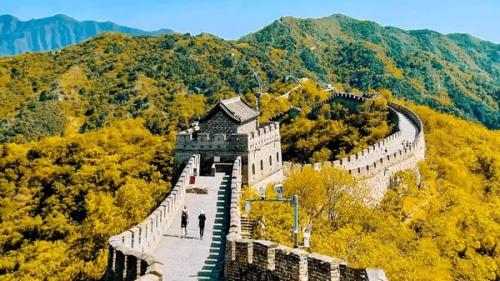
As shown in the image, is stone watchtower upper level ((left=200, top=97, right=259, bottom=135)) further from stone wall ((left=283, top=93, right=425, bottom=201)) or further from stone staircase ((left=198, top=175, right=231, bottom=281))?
stone staircase ((left=198, top=175, right=231, bottom=281))

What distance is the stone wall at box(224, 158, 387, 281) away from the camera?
11.5 meters

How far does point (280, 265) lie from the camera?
12.9 m

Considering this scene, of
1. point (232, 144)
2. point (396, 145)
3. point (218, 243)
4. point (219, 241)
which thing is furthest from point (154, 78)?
point (218, 243)

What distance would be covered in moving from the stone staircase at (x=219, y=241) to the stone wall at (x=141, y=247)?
1.60 meters

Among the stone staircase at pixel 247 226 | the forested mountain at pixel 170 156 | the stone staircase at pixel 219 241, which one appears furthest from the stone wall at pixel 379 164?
the stone staircase at pixel 247 226

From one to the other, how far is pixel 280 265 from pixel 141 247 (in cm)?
583

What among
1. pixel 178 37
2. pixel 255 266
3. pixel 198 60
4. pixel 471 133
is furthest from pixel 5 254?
pixel 178 37

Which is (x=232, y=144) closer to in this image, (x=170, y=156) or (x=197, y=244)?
(x=197, y=244)

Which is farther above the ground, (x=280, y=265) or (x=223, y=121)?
(x=223, y=121)

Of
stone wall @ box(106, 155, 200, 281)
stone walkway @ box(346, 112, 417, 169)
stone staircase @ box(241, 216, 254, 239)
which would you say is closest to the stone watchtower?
stone staircase @ box(241, 216, 254, 239)

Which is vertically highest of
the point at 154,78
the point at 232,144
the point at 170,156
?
the point at 154,78

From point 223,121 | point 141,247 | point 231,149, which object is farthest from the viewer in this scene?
point 223,121

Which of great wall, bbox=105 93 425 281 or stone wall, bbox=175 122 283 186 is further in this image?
stone wall, bbox=175 122 283 186

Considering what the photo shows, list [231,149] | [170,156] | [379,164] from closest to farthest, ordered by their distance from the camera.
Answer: [231,149]
[379,164]
[170,156]
